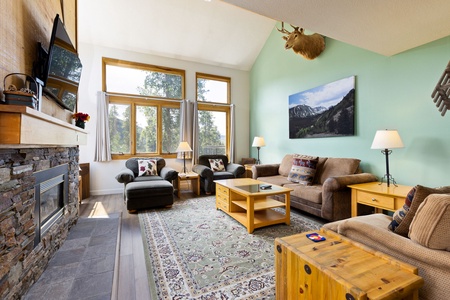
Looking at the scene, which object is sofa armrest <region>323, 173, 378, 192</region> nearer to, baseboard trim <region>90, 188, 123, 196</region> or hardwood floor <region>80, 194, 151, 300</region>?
hardwood floor <region>80, 194, 151, 300</region>

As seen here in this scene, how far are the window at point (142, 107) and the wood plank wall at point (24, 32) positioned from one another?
240 cm

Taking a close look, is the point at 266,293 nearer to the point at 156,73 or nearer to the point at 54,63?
the point at 54,63

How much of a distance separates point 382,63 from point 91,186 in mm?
5483

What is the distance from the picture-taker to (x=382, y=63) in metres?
2.82

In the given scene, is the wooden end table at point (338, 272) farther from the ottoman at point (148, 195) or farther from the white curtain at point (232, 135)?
the white curtain at point (232, 135)

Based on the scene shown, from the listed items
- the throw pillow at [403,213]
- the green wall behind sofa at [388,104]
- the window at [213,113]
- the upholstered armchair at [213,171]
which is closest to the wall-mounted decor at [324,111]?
the green wall behind sofa at [388,104]

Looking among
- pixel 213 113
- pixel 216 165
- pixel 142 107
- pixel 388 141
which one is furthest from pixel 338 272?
pixel 213 113

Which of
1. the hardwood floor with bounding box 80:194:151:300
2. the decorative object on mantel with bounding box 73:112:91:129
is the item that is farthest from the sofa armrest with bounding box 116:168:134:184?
the decorative object on mantel with bounding box 73:112:91:129

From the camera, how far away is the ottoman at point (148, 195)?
10.3 ft

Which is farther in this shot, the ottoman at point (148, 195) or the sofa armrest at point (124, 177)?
the sofa armrest at point (124, 177)

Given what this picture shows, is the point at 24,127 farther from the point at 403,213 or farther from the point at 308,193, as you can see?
the point at 308,193

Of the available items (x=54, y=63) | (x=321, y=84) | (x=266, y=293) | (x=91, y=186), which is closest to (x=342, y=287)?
(x=266, y=293)

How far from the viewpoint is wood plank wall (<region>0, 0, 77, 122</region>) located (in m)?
1.23

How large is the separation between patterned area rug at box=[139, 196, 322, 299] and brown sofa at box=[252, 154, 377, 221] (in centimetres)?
22
